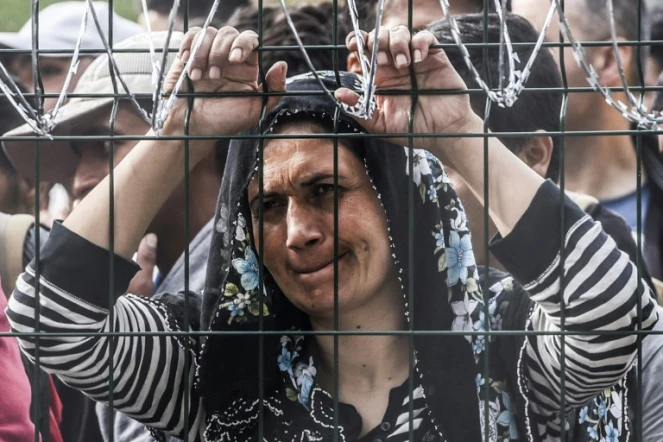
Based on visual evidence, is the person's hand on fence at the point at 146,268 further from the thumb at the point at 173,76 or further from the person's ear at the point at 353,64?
the thumb at the point at 173,76

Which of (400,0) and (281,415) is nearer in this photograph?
(281,415)

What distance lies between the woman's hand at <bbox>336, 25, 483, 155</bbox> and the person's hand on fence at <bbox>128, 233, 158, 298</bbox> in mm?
1136

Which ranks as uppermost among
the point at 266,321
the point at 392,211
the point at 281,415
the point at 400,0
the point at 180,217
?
the point at 400,0

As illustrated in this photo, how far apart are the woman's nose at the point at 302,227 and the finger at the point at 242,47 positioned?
34cm

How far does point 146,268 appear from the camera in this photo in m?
2.79

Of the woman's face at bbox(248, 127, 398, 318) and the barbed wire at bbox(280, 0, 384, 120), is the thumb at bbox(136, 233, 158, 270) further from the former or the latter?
the barbed wire at bbox(280, 0, 384, 120)

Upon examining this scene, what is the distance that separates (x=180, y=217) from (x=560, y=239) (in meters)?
1.29

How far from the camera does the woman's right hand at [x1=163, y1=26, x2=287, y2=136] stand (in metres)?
1.66

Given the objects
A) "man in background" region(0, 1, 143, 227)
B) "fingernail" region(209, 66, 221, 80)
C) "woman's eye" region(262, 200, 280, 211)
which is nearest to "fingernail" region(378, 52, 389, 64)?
"fingernail" region(209, 66, 221, 80)

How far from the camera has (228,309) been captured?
199 cm

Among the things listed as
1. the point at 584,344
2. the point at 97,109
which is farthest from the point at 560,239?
the point at 97,109

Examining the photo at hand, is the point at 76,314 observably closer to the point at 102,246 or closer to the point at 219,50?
the point at 102,246

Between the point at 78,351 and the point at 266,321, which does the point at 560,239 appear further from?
the point at 78,351

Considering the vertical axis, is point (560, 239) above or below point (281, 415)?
above
